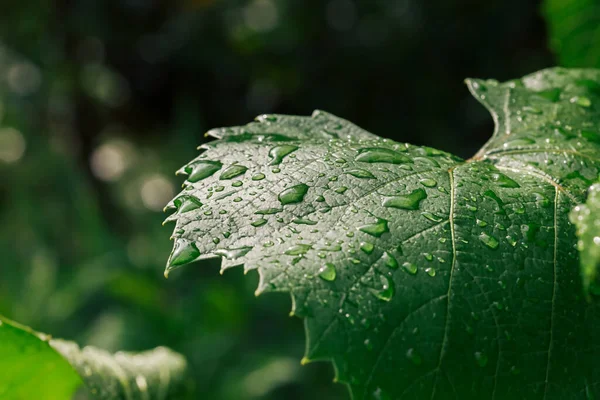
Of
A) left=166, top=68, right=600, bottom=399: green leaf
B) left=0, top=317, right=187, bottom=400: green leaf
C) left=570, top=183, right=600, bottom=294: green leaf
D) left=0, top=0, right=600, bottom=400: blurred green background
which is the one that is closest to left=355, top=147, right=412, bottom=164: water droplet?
left=166, top=68, right=600, bottom=399: green leaf

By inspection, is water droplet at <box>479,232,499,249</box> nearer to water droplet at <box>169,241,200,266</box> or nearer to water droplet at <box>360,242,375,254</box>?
water droplet at <box>360,242,375,254</box>

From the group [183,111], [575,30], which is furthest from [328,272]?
[183,111]

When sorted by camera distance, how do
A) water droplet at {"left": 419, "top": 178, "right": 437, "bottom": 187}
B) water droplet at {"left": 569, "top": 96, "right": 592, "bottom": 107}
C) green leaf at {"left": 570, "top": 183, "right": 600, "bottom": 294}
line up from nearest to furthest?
1. green leaf at {"left": 570, "top": 183, "right": 600, "bottom": 294}
2. water droplet at {"left": 419, "top": 178, "right": 437, "bottom": 187}
3. water droplet at {"left": 569, "top": 96, "right": 592, "bottom": 107}

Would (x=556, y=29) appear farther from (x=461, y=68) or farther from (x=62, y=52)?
(x=62, y=52)

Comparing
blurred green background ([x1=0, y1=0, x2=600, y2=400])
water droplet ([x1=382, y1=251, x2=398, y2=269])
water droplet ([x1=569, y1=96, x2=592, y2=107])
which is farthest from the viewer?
blurred green background ([x1=0, y1=0, x2=600, y2=400])

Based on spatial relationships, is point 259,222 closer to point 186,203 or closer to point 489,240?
point 186,203

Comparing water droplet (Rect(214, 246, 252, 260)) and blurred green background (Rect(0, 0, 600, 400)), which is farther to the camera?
blurred green background (Rect(0, 0, 600, 400))

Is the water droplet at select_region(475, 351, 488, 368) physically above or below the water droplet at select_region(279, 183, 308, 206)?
below
